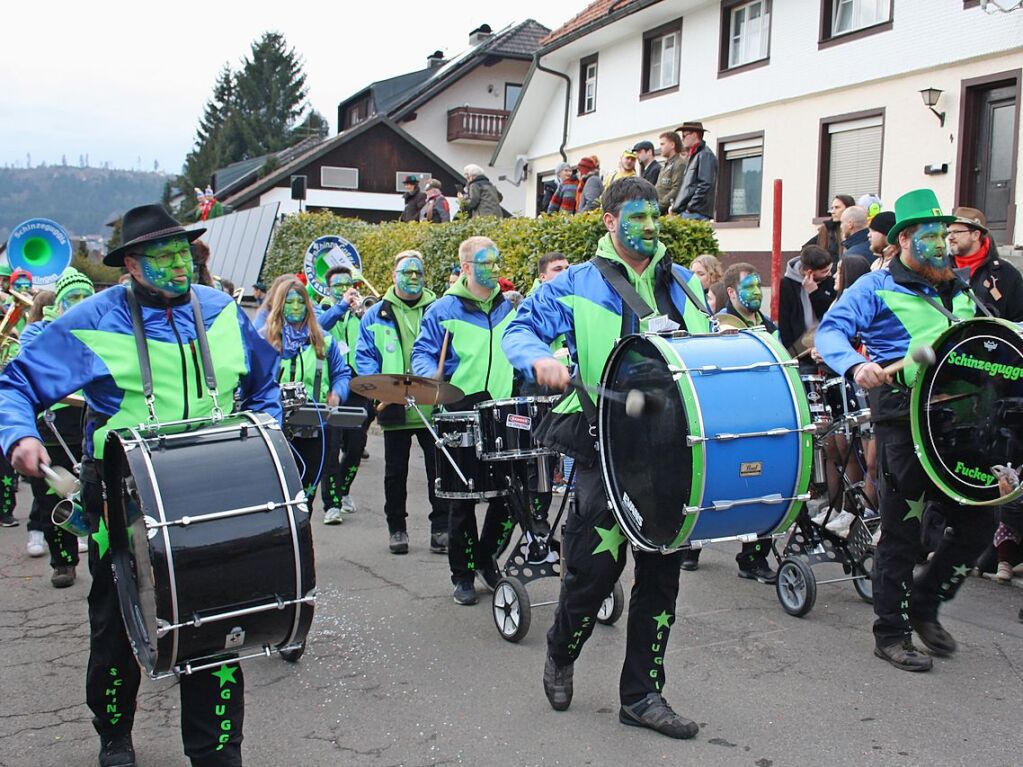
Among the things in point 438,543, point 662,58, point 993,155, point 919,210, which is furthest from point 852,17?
point 919,210

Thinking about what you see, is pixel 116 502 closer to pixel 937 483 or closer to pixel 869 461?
pixel 937 483

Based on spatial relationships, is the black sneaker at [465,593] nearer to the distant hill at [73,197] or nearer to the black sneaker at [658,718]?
the black sneaker at [658,718]

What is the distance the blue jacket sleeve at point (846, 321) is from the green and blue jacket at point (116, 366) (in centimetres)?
260

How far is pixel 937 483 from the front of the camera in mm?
4789

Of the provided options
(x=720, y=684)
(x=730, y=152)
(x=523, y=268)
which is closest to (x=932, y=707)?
(x=720, y=684)

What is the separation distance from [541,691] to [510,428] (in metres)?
1.50

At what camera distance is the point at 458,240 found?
14.7 m

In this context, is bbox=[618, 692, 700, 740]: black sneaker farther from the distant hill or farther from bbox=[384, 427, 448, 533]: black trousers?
the distant hill

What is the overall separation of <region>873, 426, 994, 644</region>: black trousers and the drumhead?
216mm

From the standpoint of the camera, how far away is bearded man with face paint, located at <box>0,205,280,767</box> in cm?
375

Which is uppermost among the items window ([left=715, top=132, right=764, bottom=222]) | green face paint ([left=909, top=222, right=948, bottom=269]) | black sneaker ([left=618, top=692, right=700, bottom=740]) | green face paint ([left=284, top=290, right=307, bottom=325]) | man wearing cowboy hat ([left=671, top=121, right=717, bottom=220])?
window ([left=715, top=132, right=764, bottom=222])

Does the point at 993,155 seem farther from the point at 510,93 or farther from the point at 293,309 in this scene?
the point at 510,93

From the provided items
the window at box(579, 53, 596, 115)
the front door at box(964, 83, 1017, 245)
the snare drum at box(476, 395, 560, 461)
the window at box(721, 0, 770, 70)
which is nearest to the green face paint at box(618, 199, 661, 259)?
the snare drum at box(476, 395, 560, 461)

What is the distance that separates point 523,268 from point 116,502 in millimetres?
8780
